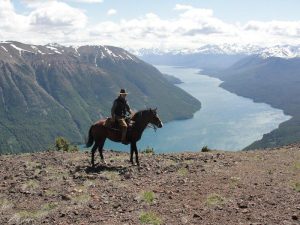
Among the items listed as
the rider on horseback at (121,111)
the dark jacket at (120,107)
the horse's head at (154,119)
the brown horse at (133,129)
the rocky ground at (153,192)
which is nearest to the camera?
the rocky ground at (153,192)

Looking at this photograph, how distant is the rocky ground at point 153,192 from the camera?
1747 centimetres

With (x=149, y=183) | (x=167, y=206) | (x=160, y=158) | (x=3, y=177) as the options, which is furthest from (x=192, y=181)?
(x=3, y=177)

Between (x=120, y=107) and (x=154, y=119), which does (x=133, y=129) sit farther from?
(x=120, y=107)

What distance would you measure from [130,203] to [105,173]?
19.2ft

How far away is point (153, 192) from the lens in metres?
20.4

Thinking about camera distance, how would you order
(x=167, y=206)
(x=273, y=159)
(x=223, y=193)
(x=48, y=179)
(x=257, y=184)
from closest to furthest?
(x=167, y=206), (x=223, y=193), (x=257, y=184), (x=48, y=179), (x=273, y=159)

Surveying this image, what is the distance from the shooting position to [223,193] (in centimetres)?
2003

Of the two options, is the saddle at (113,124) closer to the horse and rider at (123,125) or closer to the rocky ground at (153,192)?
the horse and rider at (123,125)

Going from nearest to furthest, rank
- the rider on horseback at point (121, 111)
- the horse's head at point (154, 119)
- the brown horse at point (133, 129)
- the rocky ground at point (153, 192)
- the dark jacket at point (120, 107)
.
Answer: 1. the rocky ground at point (153, 192)
2. the rider on horseback at point (121, 111)
3. the dark jacket at point (120, 107)
4. the brown horse at point (133, 129)
5. the horse's head at point (154, 119)

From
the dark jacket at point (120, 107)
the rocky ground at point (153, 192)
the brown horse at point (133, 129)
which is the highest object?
the dark jacket at point (120, 107)

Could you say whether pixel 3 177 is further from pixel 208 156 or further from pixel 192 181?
pixel 208 156

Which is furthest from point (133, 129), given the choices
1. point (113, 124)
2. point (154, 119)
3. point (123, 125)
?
point (154, 119)

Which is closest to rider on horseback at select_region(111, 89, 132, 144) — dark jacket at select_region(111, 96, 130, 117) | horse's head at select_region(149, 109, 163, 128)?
dark jacket at select_region(111, 96, 130, 117)

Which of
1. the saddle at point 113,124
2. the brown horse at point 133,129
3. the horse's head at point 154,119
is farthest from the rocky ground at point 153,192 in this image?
the horse's head at point 154,119
